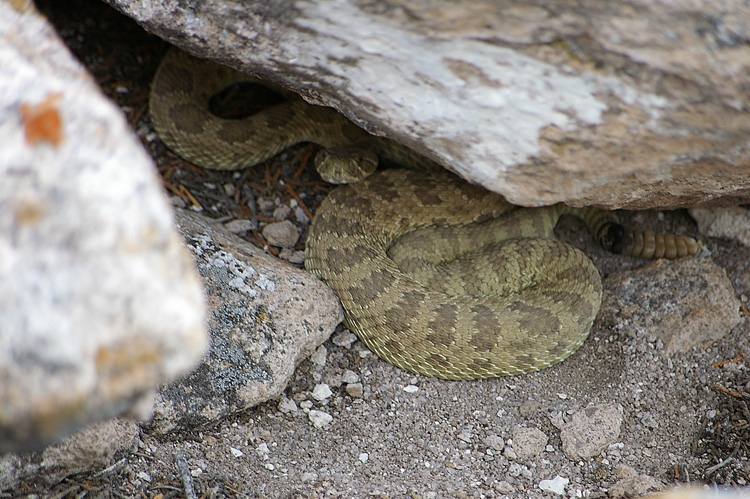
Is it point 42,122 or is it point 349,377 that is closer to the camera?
point 42,122

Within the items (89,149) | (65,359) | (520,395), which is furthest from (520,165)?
(65,359)

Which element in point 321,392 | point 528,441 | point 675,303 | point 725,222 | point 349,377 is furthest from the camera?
point 725,222

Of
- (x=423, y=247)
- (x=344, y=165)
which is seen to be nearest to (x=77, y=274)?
(x=344, y=165)

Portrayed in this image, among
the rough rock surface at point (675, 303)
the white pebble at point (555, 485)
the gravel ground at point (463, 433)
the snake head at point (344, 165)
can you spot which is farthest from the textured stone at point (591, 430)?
the snake head at point (344, 165)

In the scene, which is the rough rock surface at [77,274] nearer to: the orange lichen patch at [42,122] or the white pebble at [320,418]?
the orange lichen patch at [42,122]

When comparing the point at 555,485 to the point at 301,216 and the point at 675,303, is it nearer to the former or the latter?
the point at 675,303

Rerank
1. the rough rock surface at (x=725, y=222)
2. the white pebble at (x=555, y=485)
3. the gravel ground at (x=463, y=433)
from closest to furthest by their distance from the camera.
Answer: the gravel ground at (x=463, y=433)
the white pebble at (x=555, y=485)
the rough rock surface at (x=725, y=222)

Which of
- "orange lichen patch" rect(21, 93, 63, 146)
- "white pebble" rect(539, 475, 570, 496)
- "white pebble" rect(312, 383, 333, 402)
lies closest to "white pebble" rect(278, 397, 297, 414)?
"white pebble" rect(312, 383, 333, 402)
